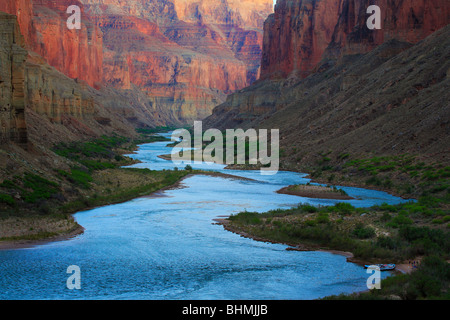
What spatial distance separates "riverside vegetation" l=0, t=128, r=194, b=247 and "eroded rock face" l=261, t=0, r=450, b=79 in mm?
40326

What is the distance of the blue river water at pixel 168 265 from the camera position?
20172 millimetres

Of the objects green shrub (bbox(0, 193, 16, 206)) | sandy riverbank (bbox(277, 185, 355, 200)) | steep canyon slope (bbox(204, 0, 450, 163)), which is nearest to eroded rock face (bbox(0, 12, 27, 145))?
green shrub (bbox(0, 193, 16, 206))

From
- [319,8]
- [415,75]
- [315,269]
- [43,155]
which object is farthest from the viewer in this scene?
[319,8]

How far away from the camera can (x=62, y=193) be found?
37094mm

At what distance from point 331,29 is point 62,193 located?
94447 millimetres

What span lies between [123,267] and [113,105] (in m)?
143

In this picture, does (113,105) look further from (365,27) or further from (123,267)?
(123,267)

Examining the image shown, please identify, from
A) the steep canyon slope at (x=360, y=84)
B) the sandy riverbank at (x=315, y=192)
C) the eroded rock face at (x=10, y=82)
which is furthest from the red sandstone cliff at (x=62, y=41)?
the sandy riverbank at (x=315, y=192)

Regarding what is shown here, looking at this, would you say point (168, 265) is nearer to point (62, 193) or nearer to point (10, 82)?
point (62, 193)

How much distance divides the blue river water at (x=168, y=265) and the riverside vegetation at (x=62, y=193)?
1546mm

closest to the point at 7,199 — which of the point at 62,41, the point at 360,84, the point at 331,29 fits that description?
the point at 360,84

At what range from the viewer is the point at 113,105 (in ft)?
532

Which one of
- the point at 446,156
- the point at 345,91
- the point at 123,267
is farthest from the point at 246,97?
the point at 123,267
